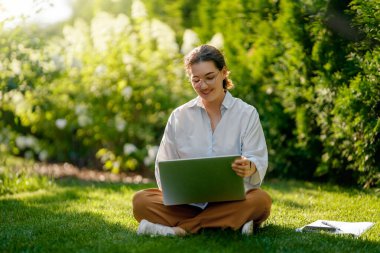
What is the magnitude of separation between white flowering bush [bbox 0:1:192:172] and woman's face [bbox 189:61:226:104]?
318 centimetres

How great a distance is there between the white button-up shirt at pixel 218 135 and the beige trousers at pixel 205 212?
0.37 feet

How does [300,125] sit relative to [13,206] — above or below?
above

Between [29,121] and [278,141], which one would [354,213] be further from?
[29,121]

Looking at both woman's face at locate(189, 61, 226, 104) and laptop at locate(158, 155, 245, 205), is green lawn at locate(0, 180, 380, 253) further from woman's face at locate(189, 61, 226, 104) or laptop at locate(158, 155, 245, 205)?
woman's face at locate(189, 61, 226, 104)

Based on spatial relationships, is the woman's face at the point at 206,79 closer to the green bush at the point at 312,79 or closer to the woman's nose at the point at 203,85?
the woman's nose at the point at 203,85

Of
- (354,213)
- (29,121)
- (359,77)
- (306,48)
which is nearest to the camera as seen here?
(354,213)

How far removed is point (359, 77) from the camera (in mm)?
5203

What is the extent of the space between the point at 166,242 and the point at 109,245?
12.6 inches

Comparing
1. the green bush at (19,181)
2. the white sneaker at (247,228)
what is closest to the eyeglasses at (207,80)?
the white sneaker at (247,228)

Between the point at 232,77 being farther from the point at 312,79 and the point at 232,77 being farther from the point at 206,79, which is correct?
the point at 206,79

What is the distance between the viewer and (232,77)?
6.96 metres

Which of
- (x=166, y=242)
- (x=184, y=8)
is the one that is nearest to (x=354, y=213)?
(x=166, y=242)

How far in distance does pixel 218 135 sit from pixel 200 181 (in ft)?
1.39

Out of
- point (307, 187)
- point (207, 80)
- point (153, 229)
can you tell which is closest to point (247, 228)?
point (153, 229)
